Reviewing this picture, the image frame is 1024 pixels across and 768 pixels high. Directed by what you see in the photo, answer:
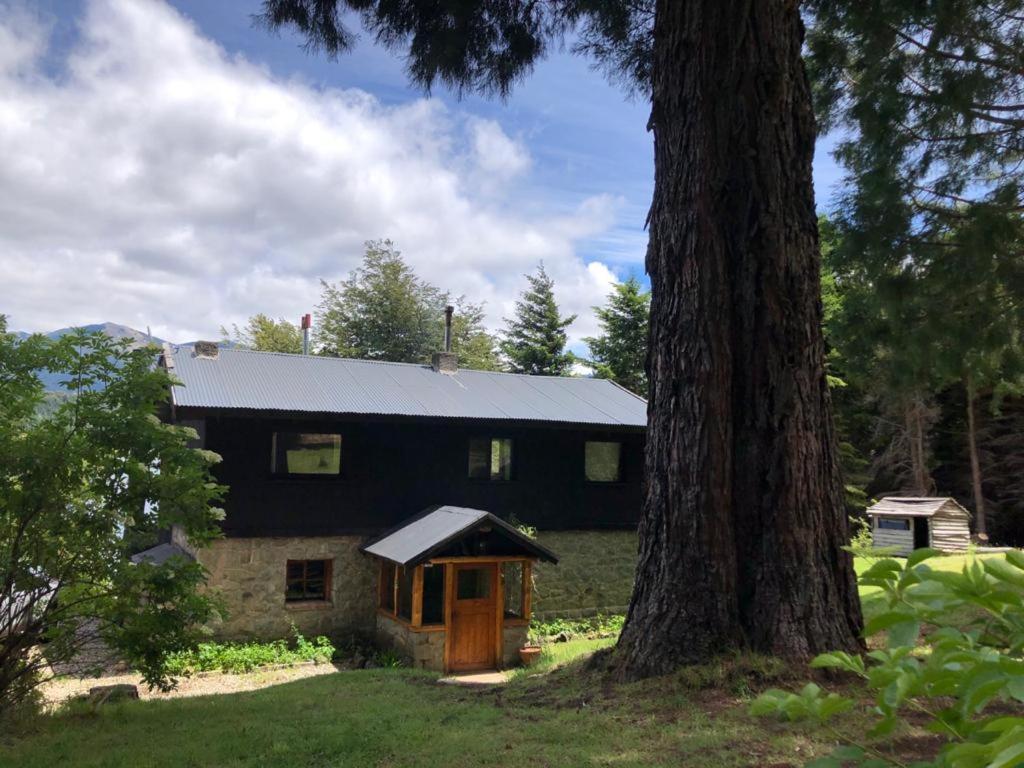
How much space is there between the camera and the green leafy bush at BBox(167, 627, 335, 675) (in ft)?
45.0

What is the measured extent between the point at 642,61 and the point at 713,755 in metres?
7.54

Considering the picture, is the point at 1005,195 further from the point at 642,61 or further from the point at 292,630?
the point at 292,630

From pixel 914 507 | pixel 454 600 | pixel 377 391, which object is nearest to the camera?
pixel 454 600

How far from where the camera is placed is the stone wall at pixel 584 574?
1761cm

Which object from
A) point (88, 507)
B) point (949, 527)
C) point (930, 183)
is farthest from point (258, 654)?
point (949, 527)

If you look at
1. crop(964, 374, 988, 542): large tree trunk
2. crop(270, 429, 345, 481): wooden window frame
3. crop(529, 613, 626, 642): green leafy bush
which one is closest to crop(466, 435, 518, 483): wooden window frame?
crop(270, 429, 345, 481): wooden window frame

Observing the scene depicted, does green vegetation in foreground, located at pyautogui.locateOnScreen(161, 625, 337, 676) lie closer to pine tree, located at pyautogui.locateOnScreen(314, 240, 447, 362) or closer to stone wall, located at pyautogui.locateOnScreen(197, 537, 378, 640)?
stone wall, located at pyautogui.locateOnScreen(197, 537, 378, 640)

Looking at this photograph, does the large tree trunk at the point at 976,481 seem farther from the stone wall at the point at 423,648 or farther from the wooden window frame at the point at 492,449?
the stone wall at the point at 423,648

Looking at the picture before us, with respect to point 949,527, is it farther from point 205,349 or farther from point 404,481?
point 205,349

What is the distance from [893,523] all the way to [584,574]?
972cm

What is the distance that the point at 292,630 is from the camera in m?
15.2

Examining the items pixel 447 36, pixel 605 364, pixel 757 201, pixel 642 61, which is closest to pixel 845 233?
pixel 642 61

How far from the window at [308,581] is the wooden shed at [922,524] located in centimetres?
1448

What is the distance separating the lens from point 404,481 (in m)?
16.8
